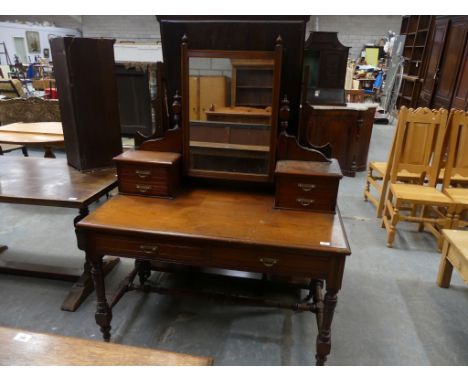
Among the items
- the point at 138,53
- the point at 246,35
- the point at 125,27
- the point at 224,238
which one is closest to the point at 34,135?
the point at 246,35

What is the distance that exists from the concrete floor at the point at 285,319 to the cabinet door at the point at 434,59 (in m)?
5.16

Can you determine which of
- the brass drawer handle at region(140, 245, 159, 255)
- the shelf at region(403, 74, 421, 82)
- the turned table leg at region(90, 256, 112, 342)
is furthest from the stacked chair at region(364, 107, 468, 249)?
the shelf at region(403, 74, 421, 82)

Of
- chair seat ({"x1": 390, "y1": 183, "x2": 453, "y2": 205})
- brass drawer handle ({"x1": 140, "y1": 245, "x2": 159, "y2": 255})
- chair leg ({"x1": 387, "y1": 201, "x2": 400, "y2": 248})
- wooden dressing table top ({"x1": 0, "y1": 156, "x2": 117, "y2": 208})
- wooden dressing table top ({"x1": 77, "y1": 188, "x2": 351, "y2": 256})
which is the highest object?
wooden dressing table top ({"x1": 77, "y1": 188, "x2": 351, "y2": 256})

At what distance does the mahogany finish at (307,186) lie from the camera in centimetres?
159

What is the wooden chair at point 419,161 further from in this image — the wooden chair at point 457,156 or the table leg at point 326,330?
the table leg at point 326,330

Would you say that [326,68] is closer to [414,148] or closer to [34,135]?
[414,148]

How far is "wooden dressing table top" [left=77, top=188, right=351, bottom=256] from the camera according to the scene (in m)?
1.41

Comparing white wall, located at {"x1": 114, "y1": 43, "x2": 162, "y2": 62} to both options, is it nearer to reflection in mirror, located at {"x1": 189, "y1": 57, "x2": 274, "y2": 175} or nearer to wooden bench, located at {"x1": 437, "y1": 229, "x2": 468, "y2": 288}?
reflection in mirror, located at {"x1": 189, "y1": 57, "x2": 274, "y2": 175}

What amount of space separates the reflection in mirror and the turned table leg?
676 mm

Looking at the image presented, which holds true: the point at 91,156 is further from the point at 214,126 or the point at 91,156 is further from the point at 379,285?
the point at 379,285

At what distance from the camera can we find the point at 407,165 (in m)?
2.98

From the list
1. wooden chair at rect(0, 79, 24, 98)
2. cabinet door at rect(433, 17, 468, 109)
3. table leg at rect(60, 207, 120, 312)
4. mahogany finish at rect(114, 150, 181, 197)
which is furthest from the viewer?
wooden chair at rect(0, 79, 24, 98)

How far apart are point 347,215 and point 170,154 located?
Result: 226 centimetres
